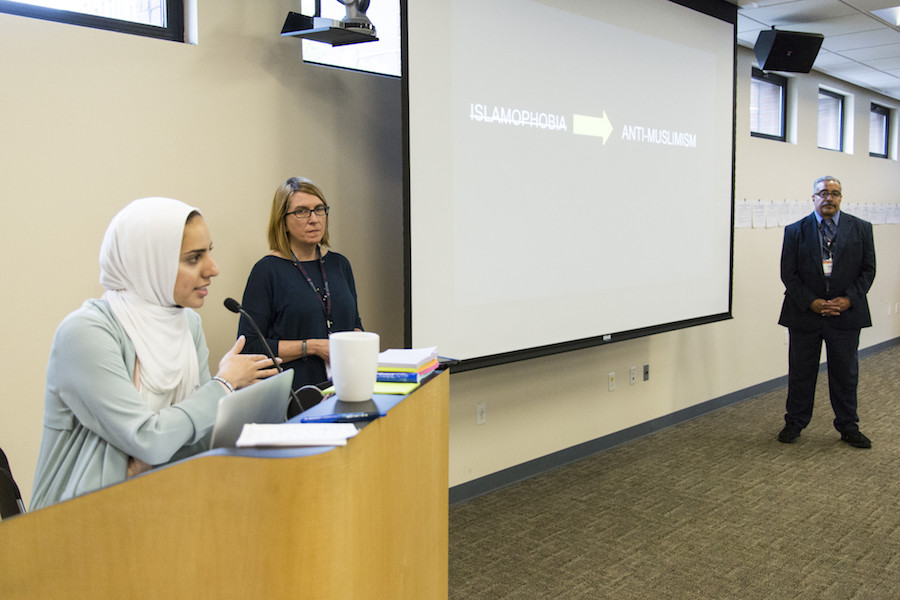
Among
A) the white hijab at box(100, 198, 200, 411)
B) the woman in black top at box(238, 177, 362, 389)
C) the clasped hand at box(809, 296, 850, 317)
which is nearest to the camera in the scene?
the white hijab at box(100, 198, 200, 411)

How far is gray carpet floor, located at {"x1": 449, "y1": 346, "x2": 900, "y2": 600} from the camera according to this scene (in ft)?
9.55

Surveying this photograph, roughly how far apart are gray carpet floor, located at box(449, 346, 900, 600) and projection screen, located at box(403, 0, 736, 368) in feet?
2.64

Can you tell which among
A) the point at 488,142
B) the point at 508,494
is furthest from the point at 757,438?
the point at 488,142

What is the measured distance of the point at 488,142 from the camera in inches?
137

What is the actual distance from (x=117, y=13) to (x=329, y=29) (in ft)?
2.45

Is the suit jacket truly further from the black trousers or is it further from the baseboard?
the baseboard

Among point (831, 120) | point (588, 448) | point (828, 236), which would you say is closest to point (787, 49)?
point (828, 236)

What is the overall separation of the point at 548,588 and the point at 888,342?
295 inches

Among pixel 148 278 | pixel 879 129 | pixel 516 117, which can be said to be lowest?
pixel 148 278

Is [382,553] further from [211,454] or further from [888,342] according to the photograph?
[888,342]

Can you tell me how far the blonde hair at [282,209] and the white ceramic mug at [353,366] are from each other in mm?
1444

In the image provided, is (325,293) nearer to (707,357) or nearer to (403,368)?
(403,368)

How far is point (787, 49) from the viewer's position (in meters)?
5.27

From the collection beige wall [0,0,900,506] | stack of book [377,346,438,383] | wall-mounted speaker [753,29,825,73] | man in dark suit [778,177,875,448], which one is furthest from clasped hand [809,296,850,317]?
stack of book [377,346,438,383]
